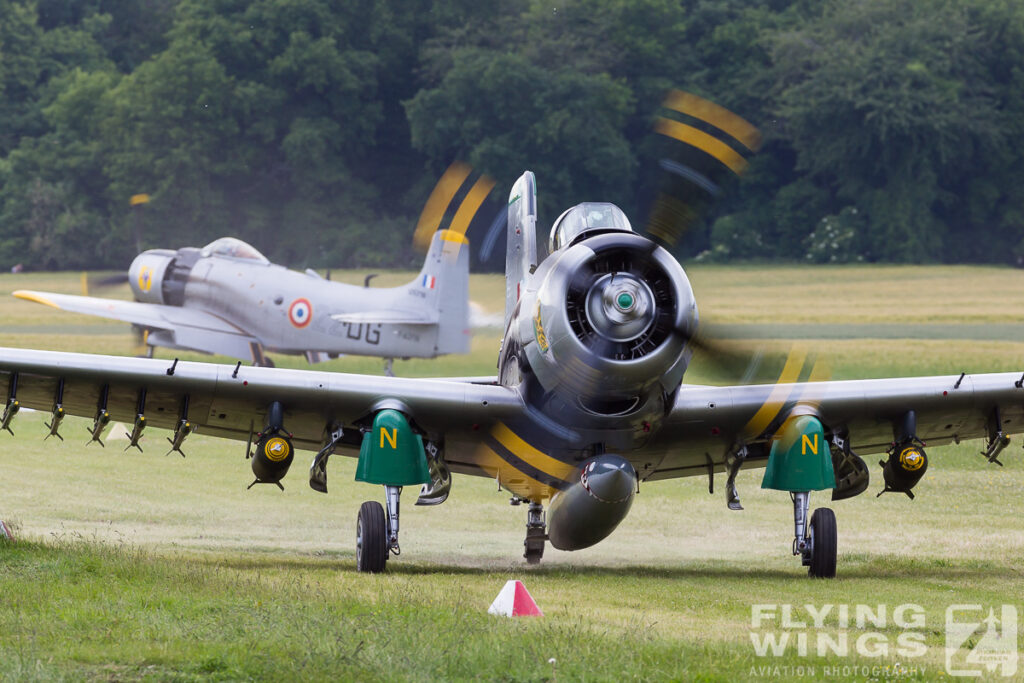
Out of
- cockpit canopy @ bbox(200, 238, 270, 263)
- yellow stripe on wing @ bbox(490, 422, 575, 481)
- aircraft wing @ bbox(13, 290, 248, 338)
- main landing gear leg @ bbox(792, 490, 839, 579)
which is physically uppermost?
cockpit canopy @ bbox(200, 238, 270, 263)

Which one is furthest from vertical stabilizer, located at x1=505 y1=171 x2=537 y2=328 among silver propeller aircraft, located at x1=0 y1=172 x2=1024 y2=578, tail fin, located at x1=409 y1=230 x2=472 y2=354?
tail fin, located at x1=409 y1=230 x2=472 y2=354

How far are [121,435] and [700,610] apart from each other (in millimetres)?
15737

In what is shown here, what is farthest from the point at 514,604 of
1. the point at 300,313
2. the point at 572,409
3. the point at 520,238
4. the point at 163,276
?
the point at 163,276

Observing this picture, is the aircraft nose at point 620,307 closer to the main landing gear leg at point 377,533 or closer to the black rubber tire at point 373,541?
the main landing gear leg at point 377,533

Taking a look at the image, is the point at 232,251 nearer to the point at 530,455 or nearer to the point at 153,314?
the point at 153,314

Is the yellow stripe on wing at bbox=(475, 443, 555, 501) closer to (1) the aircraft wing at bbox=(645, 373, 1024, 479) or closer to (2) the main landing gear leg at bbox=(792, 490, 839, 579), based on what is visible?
(1) the aircraft wing at bbox=(645, 373, 1024, 479)

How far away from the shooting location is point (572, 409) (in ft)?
37.0

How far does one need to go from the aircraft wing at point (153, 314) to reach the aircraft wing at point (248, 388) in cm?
2325

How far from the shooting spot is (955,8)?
198 ft

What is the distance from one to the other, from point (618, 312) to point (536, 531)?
331 cm

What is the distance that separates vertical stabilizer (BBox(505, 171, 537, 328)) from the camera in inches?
500

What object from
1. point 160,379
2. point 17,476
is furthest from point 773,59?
point 160,379

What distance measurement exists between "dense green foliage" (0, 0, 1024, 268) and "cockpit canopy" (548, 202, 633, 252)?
33.1m

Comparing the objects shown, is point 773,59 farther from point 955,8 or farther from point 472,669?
point 472,669
